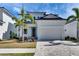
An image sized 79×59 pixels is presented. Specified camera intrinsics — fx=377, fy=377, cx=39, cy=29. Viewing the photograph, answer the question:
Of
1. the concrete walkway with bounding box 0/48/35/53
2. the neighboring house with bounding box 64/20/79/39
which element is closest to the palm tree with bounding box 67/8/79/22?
the neighboring house with bounding box 64/20/79/39

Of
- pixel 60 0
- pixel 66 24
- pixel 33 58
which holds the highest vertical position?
pixel 60 0

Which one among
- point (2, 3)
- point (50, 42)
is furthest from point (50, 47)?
point (2, 3)

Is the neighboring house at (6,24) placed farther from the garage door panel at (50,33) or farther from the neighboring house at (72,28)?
the neighboring house at (72,28)

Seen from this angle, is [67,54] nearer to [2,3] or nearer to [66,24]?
[66,24]

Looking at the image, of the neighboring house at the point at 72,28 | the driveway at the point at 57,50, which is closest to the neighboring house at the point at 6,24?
the driveway at the point at 57,50

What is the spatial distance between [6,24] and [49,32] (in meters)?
1.97

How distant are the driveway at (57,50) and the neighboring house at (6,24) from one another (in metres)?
1.53

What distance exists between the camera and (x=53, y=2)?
16188 millimetres

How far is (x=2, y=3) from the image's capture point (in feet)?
53.7

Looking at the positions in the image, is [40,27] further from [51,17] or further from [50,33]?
[51,17]

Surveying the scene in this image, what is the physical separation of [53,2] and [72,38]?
1844mm

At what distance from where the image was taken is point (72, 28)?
16.9m

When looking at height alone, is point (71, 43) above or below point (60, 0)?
below

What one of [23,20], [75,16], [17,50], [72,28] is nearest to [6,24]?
[23,20]
